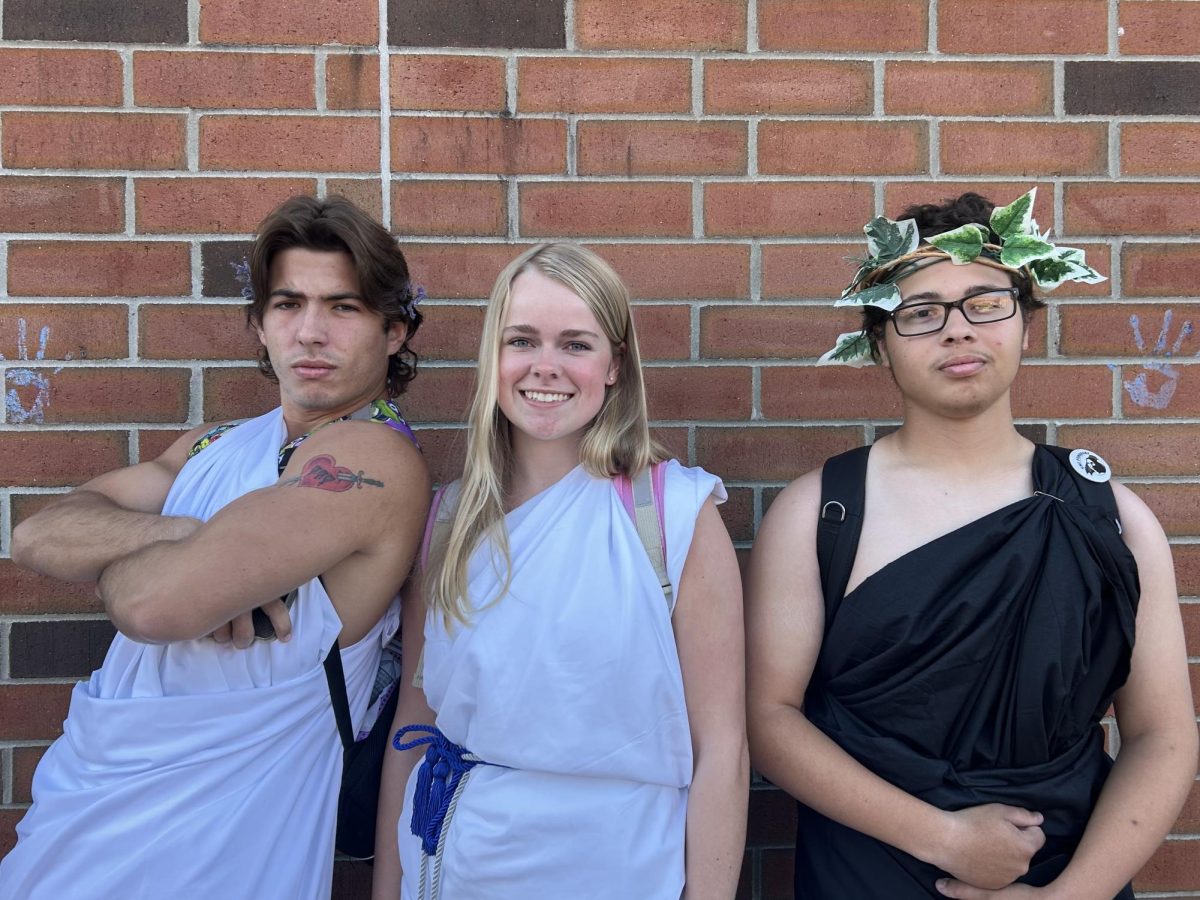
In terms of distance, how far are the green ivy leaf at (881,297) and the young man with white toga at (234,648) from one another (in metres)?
1.00

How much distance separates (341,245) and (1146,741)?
1.97m

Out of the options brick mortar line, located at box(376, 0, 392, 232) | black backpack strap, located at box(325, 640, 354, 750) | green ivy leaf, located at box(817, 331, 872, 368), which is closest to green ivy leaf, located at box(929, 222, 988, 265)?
green ivy leaf, located at box(817, 331, 872, 368)

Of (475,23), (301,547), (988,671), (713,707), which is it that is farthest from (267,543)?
(475,23)

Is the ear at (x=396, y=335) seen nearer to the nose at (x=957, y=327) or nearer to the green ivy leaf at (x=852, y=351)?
the green ivy leaf at (x=852, y=351)

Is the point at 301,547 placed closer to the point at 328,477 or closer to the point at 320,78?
the point at 328,477

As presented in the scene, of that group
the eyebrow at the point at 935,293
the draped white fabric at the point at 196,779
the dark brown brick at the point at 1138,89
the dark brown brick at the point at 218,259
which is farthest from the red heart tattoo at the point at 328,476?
the dark brown brick at the point at 1138,89

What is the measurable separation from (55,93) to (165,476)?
3.41ft

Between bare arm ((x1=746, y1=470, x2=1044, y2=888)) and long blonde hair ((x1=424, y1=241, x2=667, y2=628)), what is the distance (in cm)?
33

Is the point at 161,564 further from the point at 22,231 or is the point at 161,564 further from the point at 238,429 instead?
the point at 22,231

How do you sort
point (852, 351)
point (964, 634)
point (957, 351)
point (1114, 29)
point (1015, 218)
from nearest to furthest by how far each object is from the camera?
point (964, 634) → point (957, 351) → point (1015, 218) → point (852, 351) → point (1114, 29)

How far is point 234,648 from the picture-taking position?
1966 millimetres

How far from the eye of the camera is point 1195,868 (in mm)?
2680

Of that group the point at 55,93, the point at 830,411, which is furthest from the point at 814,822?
the point at 55,93

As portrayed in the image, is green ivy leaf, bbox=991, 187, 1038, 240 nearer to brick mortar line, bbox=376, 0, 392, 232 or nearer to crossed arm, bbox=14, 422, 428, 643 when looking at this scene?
crossed arm, bbox=14, 422, 428, 643
